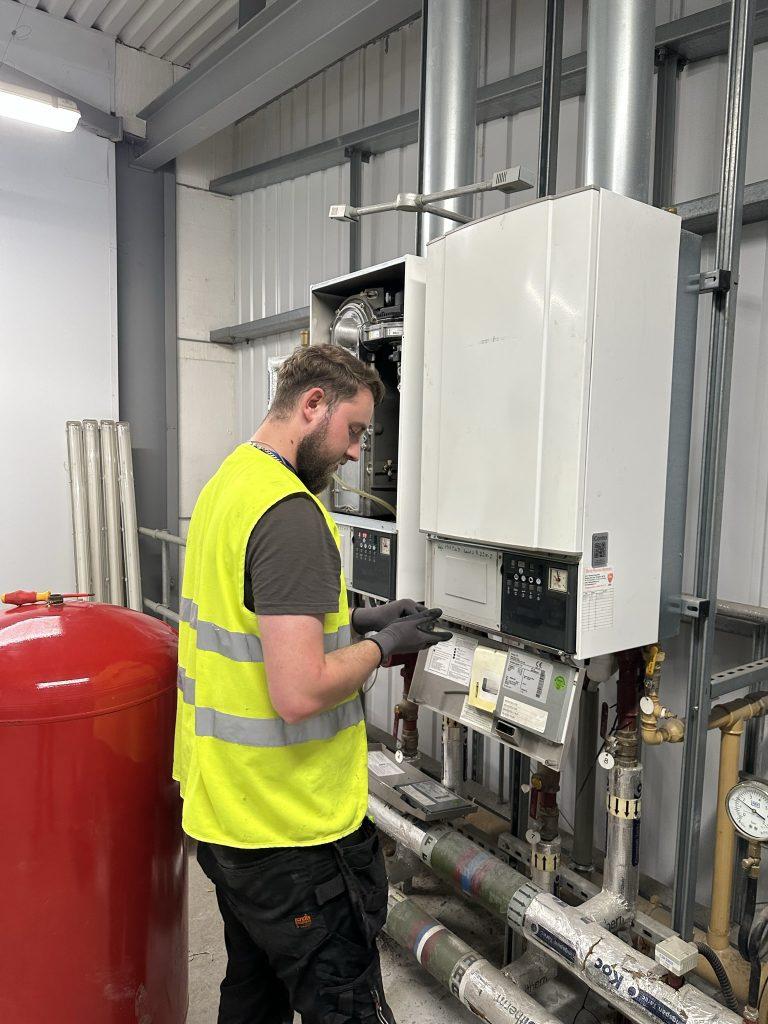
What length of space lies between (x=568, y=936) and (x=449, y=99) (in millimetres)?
2141

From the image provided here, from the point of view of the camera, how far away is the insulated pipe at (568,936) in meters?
1.29

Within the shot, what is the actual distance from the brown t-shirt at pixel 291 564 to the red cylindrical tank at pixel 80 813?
49 cm

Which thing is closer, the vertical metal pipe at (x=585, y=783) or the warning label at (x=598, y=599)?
the warning label at (x=598, y=599)

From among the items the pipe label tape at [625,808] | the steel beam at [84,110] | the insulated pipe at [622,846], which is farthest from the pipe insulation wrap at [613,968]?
the steel beam at [84,110]

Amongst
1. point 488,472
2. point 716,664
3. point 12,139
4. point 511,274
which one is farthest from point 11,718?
point 12,139

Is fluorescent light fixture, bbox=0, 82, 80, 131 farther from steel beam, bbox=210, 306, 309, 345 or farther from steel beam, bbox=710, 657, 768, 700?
steel beam, bbox=710, 657, 768, 700

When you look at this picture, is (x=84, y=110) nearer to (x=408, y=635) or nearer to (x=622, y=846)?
(x=408, y=635)

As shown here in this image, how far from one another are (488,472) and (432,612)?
0.33 metres

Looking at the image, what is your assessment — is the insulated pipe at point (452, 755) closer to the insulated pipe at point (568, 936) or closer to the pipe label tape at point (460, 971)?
the insulated pipe at point (568, 936)

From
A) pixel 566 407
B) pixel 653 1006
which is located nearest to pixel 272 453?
pixel 566 407

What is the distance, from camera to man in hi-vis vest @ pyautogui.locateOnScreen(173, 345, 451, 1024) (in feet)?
3.50

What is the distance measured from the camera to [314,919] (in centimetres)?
115

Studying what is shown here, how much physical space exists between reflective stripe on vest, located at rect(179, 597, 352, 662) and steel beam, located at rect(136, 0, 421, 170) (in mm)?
2083

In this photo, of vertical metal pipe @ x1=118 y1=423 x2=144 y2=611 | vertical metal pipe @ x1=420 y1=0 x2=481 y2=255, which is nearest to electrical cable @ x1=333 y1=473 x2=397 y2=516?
vertical metal pipe @ x1=420 y1=0 x2=481 y2=255
